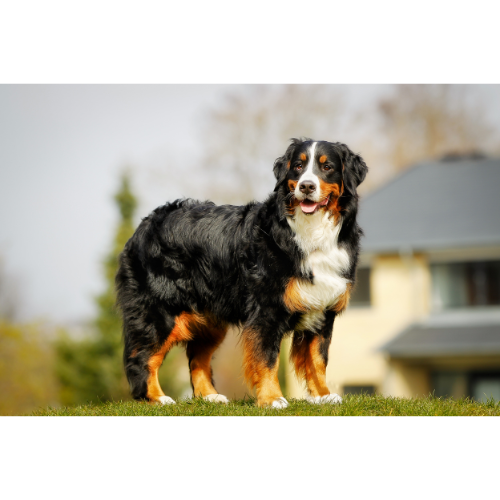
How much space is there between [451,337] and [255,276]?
16093mm

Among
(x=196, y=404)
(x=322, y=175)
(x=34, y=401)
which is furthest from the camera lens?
(x=34, y=401)

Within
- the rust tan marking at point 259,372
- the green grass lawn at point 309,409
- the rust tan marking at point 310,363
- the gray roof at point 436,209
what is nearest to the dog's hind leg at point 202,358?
the green grass lawn at point 309,409

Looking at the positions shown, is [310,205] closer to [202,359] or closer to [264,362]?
[264,362]

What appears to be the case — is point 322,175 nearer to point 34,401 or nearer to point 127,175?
point 127,175

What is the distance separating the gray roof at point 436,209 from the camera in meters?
21.8

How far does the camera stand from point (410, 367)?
861 inches

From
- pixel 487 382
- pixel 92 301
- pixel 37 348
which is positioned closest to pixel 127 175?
pixel 92 301

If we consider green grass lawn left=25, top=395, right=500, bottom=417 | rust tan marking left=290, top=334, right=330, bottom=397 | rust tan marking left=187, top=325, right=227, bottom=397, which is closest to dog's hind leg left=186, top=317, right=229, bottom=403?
rust tan marking left=187, top=325, right=227, bottom=397

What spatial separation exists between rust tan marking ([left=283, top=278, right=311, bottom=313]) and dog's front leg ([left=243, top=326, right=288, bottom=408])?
28cm

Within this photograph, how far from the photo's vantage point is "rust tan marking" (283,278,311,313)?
234 inches

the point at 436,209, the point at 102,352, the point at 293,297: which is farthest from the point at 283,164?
the point at 102,352

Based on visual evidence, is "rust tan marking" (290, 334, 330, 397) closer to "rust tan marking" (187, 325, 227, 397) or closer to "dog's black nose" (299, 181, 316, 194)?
"rust tan marking" (187, 325, 227, 397)

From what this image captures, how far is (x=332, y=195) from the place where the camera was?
5934 mm

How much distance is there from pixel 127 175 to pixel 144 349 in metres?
18.5
